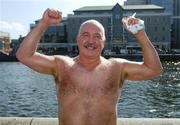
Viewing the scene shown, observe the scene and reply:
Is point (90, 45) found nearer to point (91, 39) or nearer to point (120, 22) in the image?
point (91, 39)

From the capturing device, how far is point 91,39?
4195 millimetres

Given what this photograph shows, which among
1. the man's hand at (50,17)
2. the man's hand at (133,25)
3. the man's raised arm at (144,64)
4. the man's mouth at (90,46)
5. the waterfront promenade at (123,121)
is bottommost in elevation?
the waterfront promenade at (123,121)

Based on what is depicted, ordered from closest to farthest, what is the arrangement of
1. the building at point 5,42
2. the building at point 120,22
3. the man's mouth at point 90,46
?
1. the man's mouth at point 90,46
2. the building at point 120,22
3. the building at point 5,42

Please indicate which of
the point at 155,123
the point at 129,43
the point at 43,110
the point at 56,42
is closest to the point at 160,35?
the point at 129,43

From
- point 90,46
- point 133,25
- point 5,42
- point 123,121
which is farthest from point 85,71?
point 5,42

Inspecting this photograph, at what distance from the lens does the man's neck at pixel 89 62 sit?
14.2 feet

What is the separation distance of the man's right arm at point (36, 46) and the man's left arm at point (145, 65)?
80cm

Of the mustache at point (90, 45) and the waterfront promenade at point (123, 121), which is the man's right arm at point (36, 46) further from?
the waterfront promenade at point (123, 121)

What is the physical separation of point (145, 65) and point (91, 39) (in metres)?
Result: 0.69

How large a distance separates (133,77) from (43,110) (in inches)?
668

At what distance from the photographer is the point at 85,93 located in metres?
4.32

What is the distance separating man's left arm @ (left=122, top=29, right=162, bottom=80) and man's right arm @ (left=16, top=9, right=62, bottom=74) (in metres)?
0.80

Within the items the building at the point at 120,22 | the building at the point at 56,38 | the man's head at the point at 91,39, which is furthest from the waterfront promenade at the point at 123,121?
the building at the point at 56,38

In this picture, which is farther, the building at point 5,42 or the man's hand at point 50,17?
the building at point 5,42
